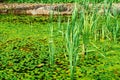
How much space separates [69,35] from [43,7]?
5874 mm

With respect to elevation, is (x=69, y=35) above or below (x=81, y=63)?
above

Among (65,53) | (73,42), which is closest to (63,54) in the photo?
(65,53)

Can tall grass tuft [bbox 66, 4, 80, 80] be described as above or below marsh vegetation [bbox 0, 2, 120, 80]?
above

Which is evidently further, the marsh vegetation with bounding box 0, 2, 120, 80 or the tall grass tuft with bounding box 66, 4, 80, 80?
the marsh vegetation with bounding box 0, 2, 120, 80

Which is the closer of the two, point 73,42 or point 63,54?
point 73,42

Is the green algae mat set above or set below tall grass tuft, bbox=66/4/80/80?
below

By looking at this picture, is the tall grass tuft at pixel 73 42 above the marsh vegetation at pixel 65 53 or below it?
above

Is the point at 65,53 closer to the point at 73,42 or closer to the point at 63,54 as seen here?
the point at 63,54

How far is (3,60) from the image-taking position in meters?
5.12

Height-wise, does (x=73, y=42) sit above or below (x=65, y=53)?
above

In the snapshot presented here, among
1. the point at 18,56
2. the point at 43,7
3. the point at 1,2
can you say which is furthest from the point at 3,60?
the point at 1,2

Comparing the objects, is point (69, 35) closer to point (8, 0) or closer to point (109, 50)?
point (109, 50)

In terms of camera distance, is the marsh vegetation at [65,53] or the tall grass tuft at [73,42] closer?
the tall grass tuft at [73,42]

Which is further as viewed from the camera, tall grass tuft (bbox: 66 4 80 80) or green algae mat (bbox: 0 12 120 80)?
green algae mat (bbox: 0 12 120 80)
